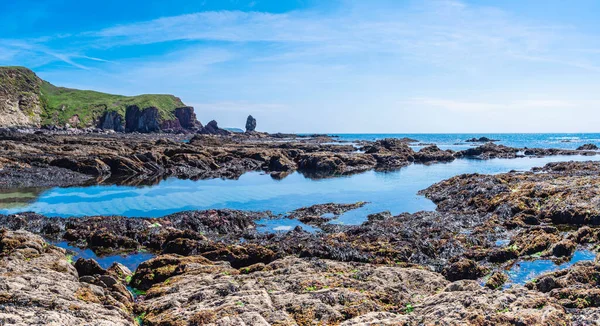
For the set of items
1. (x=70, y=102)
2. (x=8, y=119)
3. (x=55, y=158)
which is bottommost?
(x=55, y=158)

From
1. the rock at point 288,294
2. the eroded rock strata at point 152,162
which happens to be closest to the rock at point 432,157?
the eroded rock strata at point 152,162

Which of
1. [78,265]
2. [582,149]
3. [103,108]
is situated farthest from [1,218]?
[103,108]

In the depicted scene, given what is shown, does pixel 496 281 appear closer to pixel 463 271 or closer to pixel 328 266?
pixel 463 271

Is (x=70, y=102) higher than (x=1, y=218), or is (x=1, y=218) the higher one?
(x=70, y=102)

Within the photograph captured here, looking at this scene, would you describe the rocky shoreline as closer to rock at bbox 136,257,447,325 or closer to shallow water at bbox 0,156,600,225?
rock at bbox 136,257,447,325

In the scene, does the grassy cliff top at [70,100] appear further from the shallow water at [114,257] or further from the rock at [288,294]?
the rock at [288,294]

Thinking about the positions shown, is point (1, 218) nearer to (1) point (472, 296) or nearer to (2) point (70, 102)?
(1) point (472, 296)

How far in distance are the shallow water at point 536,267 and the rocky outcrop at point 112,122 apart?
566 feet

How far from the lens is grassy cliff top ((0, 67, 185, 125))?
145000 mm

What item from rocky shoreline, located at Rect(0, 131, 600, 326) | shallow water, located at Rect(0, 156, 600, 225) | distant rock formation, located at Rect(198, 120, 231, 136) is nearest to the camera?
rocky shoreline, located at Rect(0, 131, 600, 326)

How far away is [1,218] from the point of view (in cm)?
2170

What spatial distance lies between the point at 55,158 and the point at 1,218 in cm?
3054

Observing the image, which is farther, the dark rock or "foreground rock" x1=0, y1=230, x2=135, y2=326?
the dark rock

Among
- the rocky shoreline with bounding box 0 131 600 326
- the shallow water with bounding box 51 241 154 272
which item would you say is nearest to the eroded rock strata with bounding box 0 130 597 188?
the rocky shoreline with bounding box 0 131 600 326
